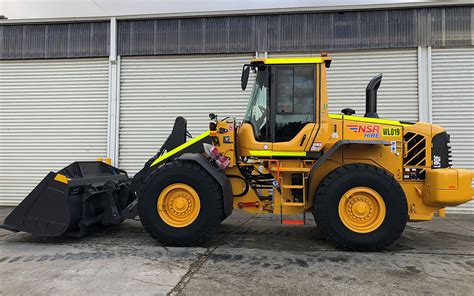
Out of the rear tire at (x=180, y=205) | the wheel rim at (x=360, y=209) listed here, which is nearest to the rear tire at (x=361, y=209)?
the wheel rim at (x=360, y=209)

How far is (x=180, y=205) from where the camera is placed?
18.8 feet

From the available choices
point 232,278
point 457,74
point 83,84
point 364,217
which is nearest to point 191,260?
point 232,278

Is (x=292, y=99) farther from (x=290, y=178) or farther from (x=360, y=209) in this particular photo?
(x=360, y=209)

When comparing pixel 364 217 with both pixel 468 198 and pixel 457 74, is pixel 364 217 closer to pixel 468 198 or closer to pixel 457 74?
pixel 468 198

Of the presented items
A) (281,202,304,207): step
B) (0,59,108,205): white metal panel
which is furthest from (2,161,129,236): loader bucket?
(0,59,108,205): white metal panel

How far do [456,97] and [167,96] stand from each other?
8.08 m

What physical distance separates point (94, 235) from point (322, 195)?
409cm

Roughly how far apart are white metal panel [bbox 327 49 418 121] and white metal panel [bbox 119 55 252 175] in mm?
2582

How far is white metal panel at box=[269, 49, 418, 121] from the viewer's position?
1020cm

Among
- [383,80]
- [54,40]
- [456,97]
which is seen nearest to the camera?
[456,97]

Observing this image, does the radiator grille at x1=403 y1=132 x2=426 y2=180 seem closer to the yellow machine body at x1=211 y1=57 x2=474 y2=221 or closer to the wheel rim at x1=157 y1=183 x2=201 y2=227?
the yellow machine body at x1=211 y1=57 x2=474 y2=221

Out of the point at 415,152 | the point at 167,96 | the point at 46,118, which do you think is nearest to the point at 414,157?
the point at 415,152

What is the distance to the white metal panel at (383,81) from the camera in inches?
401

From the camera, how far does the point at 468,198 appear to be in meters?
5.57
